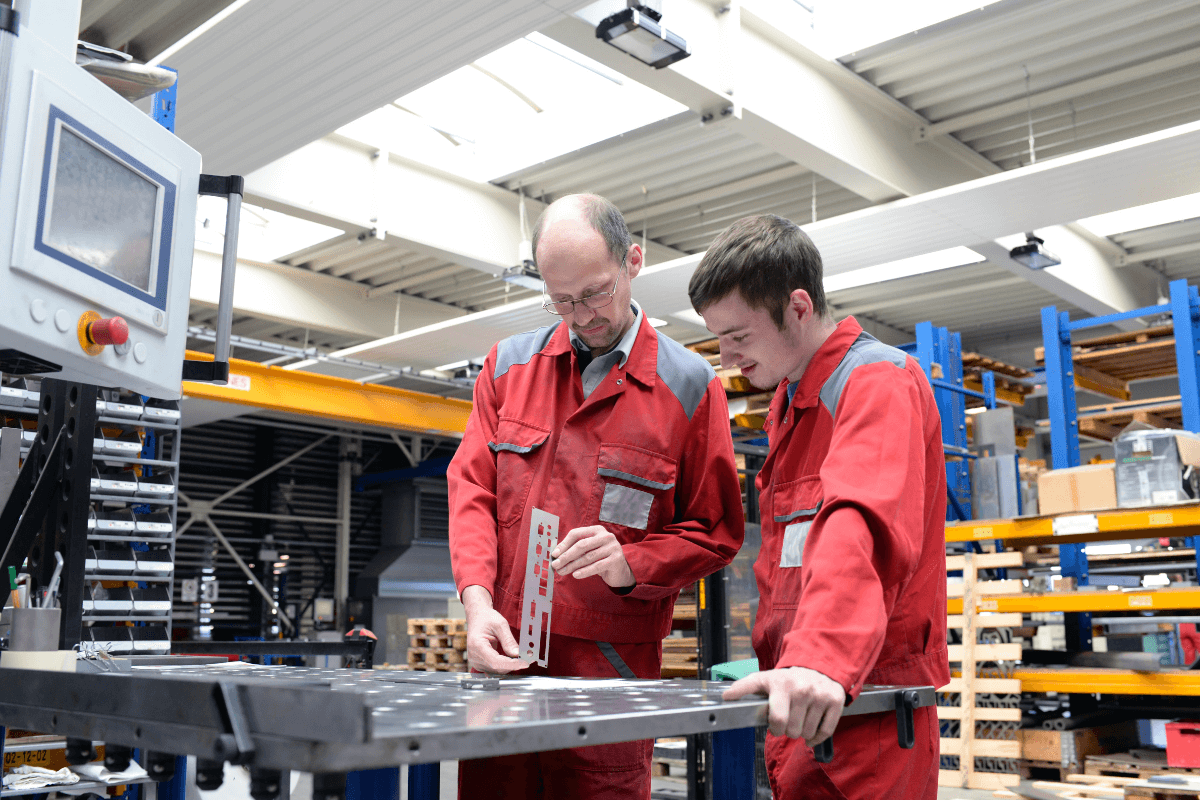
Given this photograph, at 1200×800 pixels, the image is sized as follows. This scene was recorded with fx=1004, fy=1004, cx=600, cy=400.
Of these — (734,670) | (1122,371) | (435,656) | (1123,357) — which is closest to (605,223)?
(734,670)

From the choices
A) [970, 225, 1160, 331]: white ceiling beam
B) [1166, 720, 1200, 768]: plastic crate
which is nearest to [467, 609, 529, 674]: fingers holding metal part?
[1166, 720, 1200, 768]: plastic crate

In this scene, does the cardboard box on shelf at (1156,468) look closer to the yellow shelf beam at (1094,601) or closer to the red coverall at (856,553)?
the yellow shelf beam at (1094,601)

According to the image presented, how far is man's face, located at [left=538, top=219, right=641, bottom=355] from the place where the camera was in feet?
7.29

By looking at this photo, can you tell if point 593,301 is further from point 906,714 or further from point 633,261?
point 906,714

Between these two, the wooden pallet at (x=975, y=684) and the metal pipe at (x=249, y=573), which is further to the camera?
the metal pipe at (x=249, y=573)

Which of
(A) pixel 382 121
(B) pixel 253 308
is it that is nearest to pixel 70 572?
(A) pixel 382 121

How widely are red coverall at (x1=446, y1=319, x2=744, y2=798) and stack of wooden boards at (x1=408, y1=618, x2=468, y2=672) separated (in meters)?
8.88

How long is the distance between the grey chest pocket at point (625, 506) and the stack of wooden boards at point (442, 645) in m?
8.99

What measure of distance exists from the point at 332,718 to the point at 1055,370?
28.4 ft

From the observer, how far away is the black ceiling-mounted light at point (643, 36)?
5355 mm

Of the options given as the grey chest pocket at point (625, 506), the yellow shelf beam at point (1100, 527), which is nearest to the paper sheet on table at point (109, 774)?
the grey chest pocket at point (625, 506)

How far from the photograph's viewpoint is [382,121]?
866cm

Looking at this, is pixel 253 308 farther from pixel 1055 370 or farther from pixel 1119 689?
pixel 1119 689

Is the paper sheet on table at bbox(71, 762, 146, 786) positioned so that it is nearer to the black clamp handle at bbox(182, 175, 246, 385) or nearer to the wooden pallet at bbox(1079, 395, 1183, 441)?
the black clamp handle at bbox(182, 175, 246, 385)
